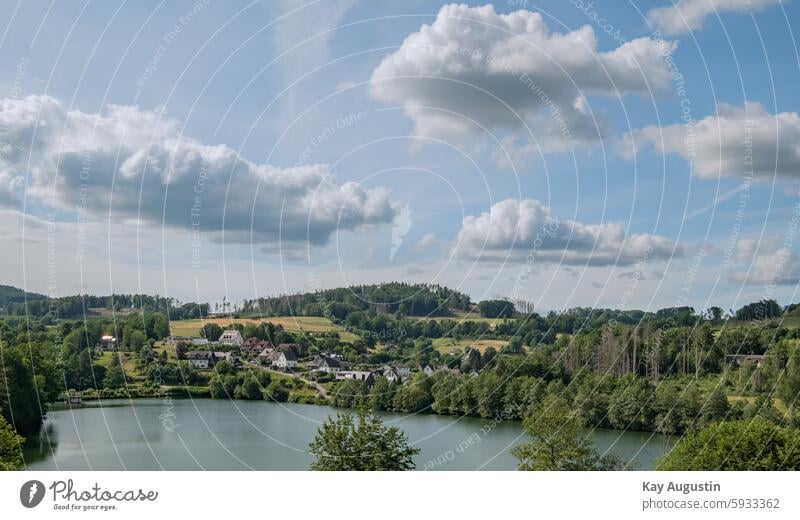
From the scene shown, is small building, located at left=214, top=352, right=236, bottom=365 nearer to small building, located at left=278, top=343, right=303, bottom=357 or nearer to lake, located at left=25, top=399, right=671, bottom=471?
lake, located at left=25, top=399, right=671, bottom=471

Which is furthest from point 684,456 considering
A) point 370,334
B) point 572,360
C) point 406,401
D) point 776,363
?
point 572,360

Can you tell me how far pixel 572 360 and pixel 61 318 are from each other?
31.1 meters

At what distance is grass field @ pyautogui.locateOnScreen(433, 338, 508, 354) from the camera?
41269 millimetres

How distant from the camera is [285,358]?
3925 centimetres

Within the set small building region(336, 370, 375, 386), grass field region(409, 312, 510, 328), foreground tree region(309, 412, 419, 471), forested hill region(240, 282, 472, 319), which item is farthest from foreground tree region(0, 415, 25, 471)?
grass field region(409, 312, 510, 328)

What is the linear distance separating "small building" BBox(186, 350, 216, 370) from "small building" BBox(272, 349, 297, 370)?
4.07 m

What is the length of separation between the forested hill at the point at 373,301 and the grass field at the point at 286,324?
1.39ft

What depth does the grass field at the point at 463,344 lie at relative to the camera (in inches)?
1625

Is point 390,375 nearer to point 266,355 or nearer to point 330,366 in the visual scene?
point 330,366

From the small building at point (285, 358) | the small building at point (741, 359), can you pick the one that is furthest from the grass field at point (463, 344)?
the small building at point (741, 359)

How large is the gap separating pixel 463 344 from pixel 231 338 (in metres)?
13.6

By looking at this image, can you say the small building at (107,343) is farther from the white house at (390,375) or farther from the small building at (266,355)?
the white house at (390,375)
